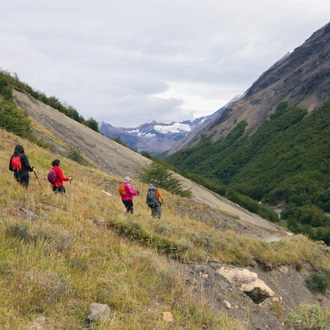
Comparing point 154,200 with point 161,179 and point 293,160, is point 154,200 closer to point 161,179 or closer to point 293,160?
point 161,179

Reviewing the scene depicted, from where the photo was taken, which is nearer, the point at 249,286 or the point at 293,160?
the point at 249,286

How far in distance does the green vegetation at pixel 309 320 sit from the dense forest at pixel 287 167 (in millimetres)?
59689

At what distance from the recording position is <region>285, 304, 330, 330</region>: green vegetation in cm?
628

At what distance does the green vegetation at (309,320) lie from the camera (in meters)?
6.28

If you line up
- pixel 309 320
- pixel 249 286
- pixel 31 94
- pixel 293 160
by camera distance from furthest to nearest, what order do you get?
pixel 293 160, pixel 31 94, pixel 249 286, pixel 309 320

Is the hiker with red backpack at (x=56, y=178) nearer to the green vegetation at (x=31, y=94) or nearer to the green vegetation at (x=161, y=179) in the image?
the green vegetation at (x=161, y=179)

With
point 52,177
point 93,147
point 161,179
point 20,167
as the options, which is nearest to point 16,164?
point 20,167

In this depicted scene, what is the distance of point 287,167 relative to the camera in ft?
457

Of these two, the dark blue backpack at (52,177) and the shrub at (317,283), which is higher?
the dark blue backpack at (52,177)

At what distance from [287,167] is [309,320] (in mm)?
142845

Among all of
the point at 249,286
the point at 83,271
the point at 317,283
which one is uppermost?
the point at 83,271

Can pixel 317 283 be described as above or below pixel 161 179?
below

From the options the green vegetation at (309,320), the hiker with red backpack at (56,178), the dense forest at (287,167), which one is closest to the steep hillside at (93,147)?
the hiker with red backpack at (56,178)

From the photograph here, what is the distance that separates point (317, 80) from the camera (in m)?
180
